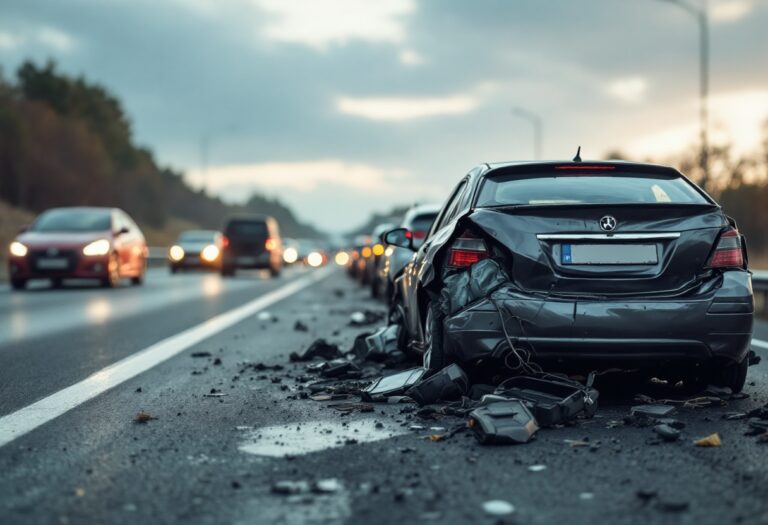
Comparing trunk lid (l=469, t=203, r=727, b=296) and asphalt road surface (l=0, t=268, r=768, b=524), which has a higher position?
trunk lid (l=469, t=203, r=727, b=296)

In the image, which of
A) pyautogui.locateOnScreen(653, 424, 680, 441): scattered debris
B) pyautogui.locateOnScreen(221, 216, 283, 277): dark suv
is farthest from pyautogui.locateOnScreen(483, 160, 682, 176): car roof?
pyautogui.locateOnScreen(221, 216, 283, 277): dark suv

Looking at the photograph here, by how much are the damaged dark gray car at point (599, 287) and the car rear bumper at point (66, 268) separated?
17122 mm

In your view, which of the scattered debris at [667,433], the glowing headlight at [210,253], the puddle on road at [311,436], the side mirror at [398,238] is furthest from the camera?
the glowing headlight at [210,253]

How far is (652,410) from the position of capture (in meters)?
6.08

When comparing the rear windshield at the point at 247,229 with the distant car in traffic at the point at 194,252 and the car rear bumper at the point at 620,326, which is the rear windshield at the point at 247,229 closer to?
the distant car in traffic at the point at 194,252

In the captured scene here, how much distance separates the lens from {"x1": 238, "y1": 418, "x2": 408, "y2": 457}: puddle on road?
5141mm

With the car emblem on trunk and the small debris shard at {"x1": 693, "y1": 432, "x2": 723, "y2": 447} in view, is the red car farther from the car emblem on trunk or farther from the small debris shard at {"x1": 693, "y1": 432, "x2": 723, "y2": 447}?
the small debris shard at {"x1": 693, "y1": 432, "x2": 723, "y2": 447}

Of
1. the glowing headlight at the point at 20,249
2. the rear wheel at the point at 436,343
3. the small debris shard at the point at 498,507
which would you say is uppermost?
the glowing headlight at the point at 20,249

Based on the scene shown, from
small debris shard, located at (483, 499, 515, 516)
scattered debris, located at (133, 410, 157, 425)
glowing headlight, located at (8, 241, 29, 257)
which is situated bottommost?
scattered debris, located at (133, 410, 157, 425)

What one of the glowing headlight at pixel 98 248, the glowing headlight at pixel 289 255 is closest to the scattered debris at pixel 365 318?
the glowing headlight at pixel 98 248

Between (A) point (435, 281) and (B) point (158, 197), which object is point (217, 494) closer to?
(A) point (435, 281)

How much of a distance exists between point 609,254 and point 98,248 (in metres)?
18.0

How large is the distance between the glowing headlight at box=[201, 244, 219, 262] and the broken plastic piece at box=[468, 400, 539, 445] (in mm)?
35617

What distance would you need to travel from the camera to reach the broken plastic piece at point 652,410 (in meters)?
6.00
